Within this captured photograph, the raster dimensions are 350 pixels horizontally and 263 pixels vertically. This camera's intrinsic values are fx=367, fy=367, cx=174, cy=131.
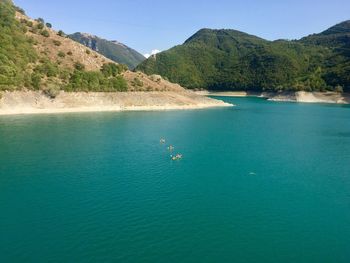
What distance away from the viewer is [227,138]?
224 feet

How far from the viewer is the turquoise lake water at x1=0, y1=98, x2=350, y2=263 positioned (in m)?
24.2

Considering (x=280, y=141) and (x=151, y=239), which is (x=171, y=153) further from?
(x=151, y=239)

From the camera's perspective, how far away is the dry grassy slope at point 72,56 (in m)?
119

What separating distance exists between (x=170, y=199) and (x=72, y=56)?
101 m

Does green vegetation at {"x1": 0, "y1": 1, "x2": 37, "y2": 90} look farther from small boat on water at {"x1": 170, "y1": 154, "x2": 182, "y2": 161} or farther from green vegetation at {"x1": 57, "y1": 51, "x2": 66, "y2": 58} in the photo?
small boat on water at {"x1": 170, "y1": 154, "x2": 182, "y2": 161}

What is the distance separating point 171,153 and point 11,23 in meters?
89.4

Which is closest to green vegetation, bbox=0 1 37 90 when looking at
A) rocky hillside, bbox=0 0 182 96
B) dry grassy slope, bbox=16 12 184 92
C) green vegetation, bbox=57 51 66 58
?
rocky hillside, bbox=0 0 182 96

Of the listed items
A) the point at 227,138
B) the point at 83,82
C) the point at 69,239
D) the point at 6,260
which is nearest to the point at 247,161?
the point at 227,138

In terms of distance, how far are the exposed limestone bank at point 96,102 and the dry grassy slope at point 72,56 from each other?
6617 millimetres

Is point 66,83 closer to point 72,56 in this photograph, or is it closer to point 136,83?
point 72,56

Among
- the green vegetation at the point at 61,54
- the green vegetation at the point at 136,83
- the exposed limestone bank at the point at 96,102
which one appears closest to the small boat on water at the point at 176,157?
the exposed limestone bank at the point at 96,102

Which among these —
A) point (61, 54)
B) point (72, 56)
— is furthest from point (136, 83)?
point (61, 54)

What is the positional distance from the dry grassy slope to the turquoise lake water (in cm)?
5922

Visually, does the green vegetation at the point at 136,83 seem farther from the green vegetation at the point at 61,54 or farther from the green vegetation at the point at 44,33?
the green vegetation at the point at 44,33
